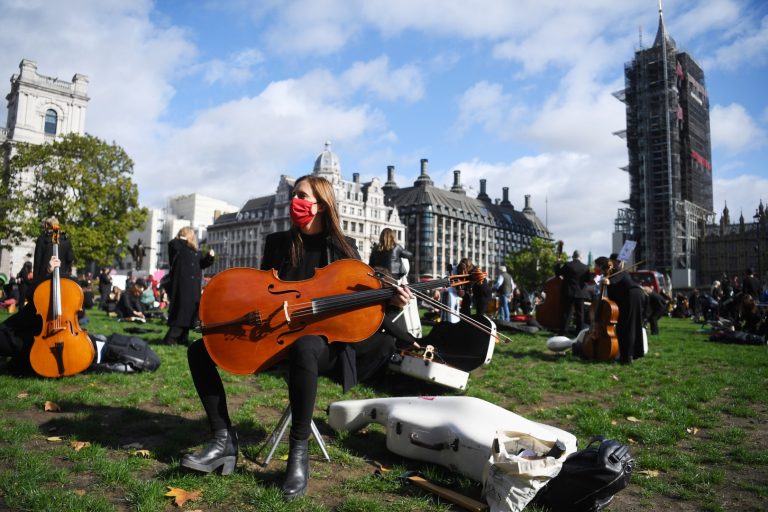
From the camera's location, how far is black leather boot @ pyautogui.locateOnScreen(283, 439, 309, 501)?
9.75ft

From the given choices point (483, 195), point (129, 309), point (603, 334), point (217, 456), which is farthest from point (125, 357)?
point (483, 195)

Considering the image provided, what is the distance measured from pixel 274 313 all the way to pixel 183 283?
23.2 feet

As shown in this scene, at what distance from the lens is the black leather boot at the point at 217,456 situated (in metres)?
3.16

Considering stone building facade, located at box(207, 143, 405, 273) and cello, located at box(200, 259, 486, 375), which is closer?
cello, located at box(200, 259, 486, 375)

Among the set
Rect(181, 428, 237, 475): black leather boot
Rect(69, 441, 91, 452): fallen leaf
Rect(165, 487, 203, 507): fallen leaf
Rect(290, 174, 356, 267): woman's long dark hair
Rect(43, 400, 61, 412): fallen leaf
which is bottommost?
Rect(165, 487, 203, 507): fallen leaf

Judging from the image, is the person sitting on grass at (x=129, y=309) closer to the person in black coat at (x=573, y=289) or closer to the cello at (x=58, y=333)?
the cello at (x=58, y=333)

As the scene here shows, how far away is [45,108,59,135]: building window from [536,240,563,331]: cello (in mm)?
61570

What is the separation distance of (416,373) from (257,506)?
2.99 m

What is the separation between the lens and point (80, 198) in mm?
34281

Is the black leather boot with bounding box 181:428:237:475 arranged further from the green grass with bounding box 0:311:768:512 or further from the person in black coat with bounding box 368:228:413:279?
the person in black coat with bounding box 368:228:413:279

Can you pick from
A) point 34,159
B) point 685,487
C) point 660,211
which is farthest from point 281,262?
point 660,211

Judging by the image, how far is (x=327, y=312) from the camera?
3285 mm

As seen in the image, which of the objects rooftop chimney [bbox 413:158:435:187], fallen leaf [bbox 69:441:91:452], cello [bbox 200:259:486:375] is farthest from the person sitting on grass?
rooftop chimney [bbox 413:158:435:187]

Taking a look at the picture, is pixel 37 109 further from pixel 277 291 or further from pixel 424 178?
pixel 424 178
